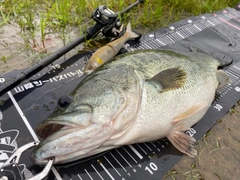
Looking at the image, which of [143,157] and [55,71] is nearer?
[143,157]

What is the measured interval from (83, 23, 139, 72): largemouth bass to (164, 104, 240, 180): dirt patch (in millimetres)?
1273

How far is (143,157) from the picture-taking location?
222 centimetres

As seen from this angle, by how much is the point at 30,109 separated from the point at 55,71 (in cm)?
64

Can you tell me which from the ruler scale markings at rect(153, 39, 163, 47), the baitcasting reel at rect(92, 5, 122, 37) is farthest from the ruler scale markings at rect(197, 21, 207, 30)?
the baitcasting reel at rect(92, 5, 122, 37)

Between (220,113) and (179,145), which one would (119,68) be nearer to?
(179,145)

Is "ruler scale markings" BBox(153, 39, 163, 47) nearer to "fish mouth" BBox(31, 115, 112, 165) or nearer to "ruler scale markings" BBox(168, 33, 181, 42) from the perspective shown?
"ruler scale markings" BBox(168, 33, 181, 42)

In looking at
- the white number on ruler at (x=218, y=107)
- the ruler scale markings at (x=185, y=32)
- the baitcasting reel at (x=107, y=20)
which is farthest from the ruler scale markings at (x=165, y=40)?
the white number on ruler at (x=218, y=107)

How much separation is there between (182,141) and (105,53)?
126 cm

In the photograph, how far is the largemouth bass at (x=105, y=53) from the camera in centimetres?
277

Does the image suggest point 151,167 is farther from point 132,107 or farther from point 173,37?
point 173,37

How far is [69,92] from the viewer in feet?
8.79

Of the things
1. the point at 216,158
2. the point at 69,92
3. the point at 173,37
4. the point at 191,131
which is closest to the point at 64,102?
the point at 69,92

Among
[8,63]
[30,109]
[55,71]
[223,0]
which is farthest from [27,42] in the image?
[223,0]

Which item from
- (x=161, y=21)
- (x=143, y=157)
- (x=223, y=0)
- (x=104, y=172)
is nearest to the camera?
(x=104, y=172)
